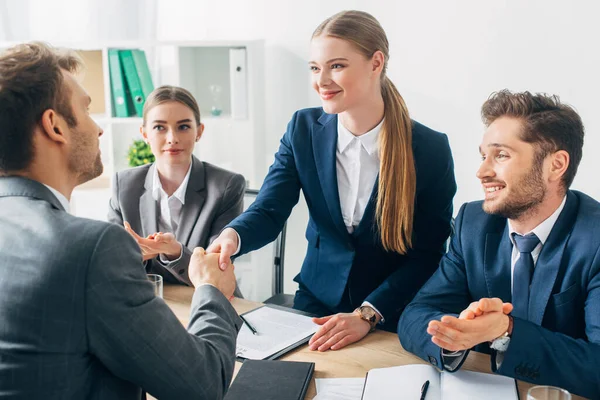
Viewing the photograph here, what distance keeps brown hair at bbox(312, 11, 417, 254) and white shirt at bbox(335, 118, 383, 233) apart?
0.19 feet

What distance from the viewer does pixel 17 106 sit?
1.23 metres

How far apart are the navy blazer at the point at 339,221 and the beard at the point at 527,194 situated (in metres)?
0.39

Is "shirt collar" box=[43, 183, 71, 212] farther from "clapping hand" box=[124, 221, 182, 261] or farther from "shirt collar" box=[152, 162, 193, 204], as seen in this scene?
"shirt collar" box=[152, 162, 193, 204]

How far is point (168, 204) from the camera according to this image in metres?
2.65

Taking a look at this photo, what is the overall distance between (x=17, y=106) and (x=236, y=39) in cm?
291

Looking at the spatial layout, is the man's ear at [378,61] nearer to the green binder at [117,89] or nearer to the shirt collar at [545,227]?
the shirt collar at [545,227]

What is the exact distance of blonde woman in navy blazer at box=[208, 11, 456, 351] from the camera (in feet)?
7.02

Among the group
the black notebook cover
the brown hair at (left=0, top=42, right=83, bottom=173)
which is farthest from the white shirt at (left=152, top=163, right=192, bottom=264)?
the brown hair at (left=0, top=42, right=83, bottom=173)

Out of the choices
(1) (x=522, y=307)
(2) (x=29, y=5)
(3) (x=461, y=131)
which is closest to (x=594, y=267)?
(1) (x=522, y=307)

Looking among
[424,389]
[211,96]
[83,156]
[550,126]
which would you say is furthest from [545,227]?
[211,96]

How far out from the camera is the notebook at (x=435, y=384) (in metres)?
1.50

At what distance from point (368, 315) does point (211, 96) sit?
2317 mm

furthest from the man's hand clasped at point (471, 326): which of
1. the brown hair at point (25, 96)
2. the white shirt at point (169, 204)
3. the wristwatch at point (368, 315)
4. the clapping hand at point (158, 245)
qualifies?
the white shirt at point (169, 204)

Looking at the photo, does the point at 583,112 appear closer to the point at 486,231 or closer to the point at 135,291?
the point at 486,231
